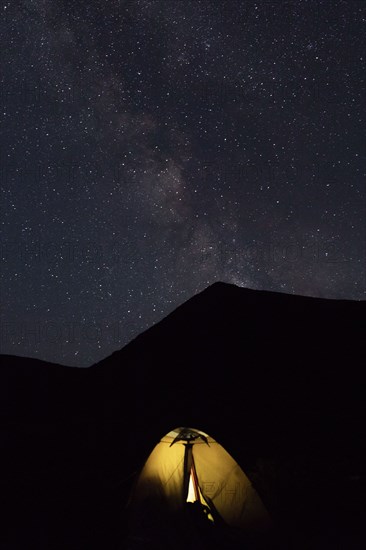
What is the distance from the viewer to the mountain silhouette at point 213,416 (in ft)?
27.1

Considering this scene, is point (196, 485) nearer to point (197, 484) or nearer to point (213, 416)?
point (197, 484)

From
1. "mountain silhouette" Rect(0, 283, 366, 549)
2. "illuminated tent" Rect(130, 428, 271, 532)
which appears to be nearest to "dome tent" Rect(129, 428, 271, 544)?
"illuminated tent" Rect(130, 428, 271, 532)

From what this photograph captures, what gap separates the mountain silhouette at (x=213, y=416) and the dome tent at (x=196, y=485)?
0.22 meters

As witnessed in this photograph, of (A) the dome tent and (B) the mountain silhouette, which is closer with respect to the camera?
(A) the dome tent

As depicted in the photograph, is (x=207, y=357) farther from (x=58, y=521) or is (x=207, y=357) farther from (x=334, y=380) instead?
(x=58, y=521)


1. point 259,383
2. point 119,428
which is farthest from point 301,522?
point 119,428

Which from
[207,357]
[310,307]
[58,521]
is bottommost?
[58,521]

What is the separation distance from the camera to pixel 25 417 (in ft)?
40.7

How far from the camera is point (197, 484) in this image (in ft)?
25.1

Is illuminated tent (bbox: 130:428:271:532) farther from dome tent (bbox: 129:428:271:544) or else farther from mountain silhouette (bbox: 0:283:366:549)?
mountain silhouette (bbox: 0:283:366:549)

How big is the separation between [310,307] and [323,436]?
558cm

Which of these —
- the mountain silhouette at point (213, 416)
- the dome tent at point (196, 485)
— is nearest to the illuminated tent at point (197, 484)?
the dome tent at point (196, 485)

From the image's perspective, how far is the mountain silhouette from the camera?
8.27m

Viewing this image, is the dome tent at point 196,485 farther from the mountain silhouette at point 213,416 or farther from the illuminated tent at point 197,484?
the mountain silhouette at point 213,416
